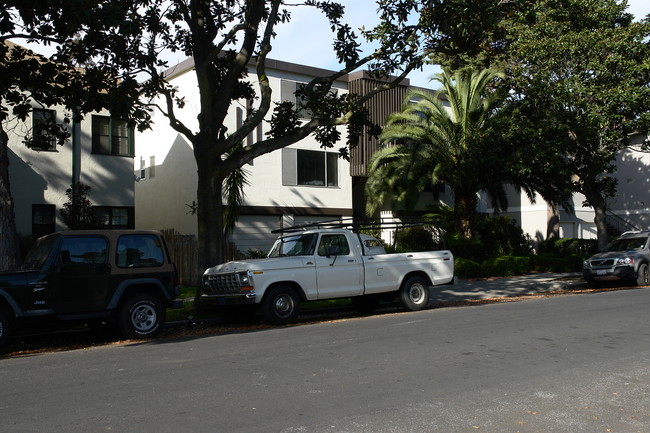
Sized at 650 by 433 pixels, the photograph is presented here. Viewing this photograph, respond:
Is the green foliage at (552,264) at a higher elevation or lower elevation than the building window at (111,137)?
lower

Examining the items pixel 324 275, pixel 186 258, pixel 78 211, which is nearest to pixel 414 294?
pixel 324 275

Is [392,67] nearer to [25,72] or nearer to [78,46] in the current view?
[78,46]

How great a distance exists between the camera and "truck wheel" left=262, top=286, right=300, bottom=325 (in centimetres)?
1229

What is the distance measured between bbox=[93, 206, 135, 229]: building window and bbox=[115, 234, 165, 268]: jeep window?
34.0ft

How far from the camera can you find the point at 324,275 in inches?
512

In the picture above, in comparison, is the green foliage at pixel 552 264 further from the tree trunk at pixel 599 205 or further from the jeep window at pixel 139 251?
the jeep window at pixel 139 251

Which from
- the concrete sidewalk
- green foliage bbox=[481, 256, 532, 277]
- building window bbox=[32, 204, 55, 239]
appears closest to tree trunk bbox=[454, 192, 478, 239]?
green foliage bbox=[481, 256, 532, 277]

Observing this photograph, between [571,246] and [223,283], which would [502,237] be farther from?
[223,283]

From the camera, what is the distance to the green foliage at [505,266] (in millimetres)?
23808

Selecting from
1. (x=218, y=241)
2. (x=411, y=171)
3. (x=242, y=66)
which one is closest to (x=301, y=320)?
(x=218, y=241)

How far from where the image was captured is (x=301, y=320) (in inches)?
544

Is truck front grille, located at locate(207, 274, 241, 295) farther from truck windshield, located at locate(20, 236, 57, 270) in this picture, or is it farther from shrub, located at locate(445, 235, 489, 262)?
shrub, located at locate(445, 235, 489, 262)

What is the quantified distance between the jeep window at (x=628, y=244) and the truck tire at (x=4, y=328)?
17.9 metres

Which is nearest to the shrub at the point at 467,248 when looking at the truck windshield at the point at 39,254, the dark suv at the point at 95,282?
the dark suv at the point at 95,282
